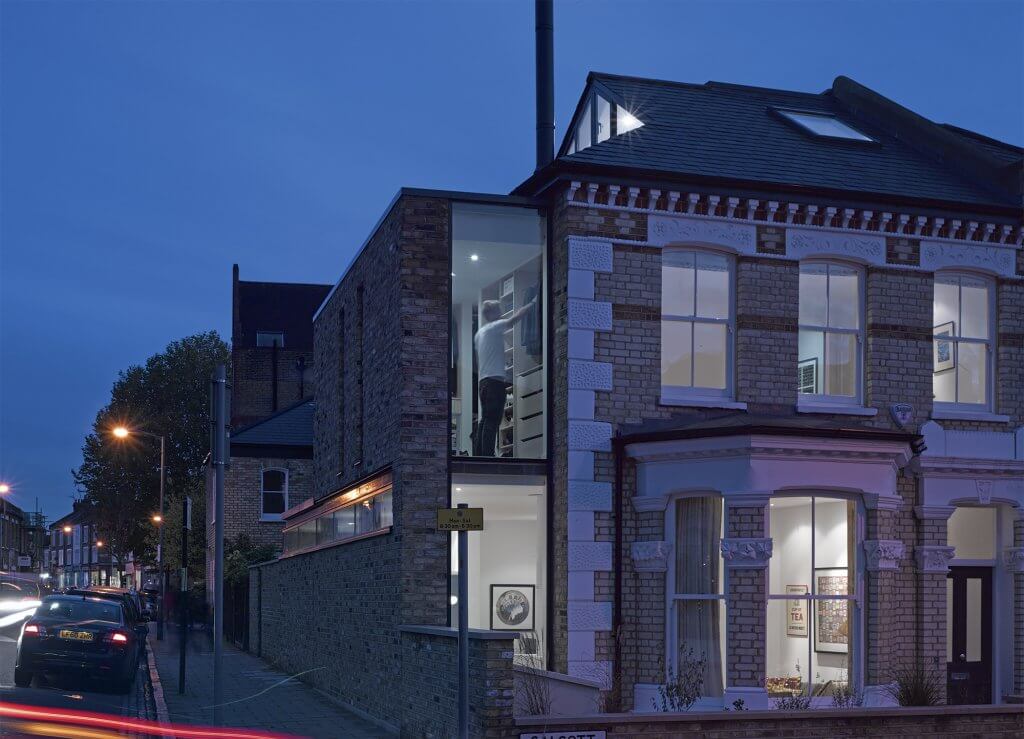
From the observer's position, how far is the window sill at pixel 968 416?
706 inches

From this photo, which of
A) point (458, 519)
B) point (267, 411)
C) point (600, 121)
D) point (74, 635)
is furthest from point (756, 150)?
point (267, 411)

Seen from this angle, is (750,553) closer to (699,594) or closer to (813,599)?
(699,594)

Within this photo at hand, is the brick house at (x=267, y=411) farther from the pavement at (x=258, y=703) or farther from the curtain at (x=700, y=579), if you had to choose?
the curtain at (x=700, y=579)

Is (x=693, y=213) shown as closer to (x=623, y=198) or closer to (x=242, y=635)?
(x=623, y=198)

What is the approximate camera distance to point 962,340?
18.2m

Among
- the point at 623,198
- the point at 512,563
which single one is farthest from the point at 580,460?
the point at 623,198

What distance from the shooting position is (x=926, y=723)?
13.6m

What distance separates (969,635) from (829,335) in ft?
15.7

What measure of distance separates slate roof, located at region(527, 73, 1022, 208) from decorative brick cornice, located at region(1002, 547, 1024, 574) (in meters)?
5.06

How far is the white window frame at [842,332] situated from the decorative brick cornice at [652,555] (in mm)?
3074

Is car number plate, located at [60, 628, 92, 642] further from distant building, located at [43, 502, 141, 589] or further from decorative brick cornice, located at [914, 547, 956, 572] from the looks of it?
distant building, located at [43, 502, 141, 589]

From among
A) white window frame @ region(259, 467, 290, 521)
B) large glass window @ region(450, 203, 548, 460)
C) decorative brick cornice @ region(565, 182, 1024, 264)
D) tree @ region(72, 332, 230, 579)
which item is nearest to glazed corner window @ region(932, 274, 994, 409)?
decorative brick cornice @ region(565, 182, 1024, 264)

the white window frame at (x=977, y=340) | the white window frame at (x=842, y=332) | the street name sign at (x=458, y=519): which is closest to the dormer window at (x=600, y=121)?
the white window frame at (x=842, y=332)

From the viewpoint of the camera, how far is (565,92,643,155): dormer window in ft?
64.1
